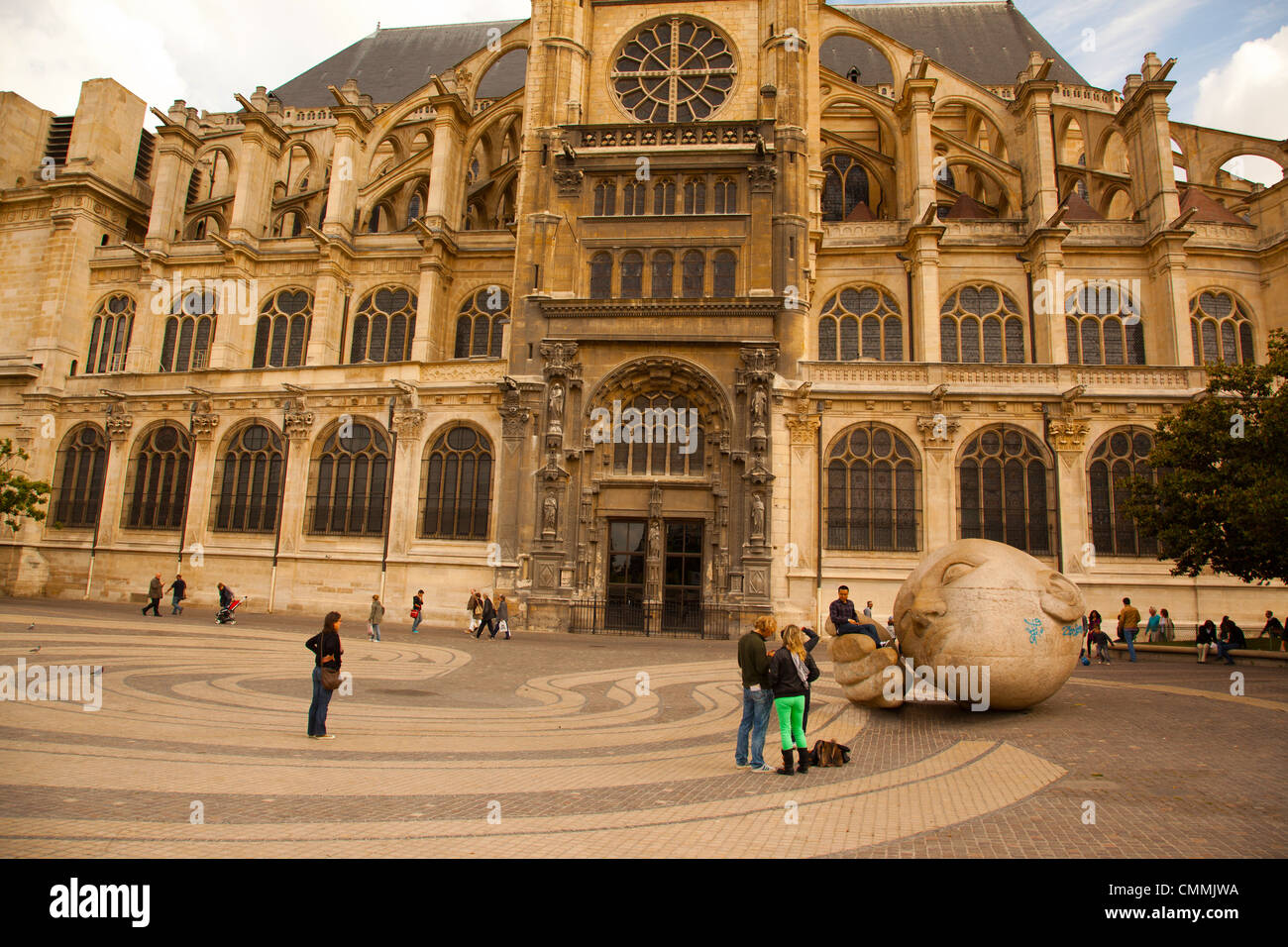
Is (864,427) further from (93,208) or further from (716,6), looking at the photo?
(93,208)

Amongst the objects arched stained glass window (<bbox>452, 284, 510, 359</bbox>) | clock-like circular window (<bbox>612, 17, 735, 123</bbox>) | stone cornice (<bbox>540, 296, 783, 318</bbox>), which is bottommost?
stone cornice (<bbox>540, 296, 783, 318</bbox>)

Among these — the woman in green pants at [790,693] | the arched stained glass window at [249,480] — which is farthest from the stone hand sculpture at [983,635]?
the arched stained glass window at [249,480]

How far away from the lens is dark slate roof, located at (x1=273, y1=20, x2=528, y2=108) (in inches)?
1847

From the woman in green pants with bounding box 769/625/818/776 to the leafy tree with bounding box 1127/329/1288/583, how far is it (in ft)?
44.7

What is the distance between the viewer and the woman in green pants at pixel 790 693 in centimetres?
788

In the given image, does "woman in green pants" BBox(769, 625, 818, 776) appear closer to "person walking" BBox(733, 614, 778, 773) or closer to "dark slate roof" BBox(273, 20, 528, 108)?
"person walking" BBox(733, 614, 778, 773)

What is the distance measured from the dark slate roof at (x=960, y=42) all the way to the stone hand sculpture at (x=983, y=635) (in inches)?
1571

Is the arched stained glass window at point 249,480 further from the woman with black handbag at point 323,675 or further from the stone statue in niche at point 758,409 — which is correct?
the woman with black handbag at point 323,675

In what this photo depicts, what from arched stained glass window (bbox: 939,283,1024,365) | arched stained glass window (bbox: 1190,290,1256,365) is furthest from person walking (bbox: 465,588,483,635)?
arched stained glass window (bbox: 1190,290,1256,365)

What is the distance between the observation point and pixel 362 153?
3388 cm

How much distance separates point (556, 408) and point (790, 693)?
62.3 feet

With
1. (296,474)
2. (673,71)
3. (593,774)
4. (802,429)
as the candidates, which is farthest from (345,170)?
(593,774)

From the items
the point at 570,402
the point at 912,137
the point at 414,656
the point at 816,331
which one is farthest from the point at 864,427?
the point at 414,656

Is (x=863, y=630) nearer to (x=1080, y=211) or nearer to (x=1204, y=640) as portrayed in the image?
(x=1204, y=640)
